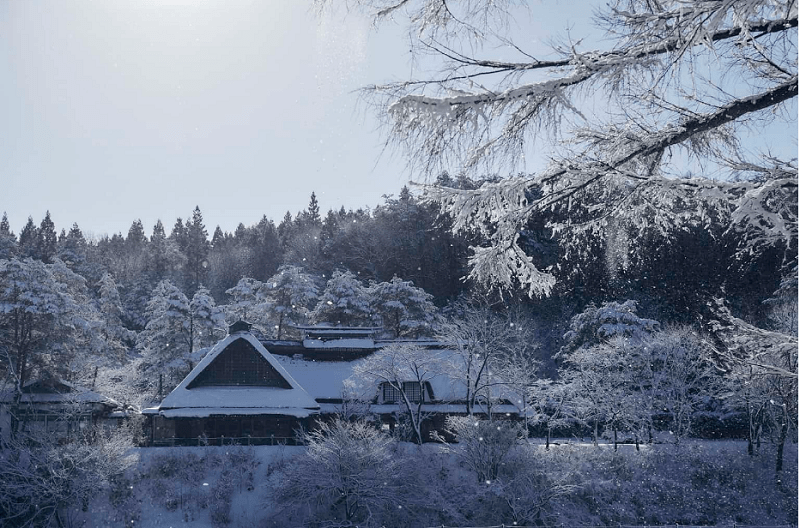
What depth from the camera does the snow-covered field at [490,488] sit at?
19.7 m

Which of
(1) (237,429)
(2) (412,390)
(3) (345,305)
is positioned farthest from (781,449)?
(3) (345,305)

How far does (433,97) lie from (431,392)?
2504 cm

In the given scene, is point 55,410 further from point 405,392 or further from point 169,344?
point 405,392

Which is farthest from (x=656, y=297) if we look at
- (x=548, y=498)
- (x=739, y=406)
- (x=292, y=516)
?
(x=292, y=516)

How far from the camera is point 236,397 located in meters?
25.6

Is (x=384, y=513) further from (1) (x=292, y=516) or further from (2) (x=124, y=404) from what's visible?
(2) (x=124, y=404)

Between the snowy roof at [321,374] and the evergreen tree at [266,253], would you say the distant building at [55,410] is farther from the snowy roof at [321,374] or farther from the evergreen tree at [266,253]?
the evergreen tree at [266,253]

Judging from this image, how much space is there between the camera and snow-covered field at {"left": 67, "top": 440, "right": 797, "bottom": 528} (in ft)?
64.5

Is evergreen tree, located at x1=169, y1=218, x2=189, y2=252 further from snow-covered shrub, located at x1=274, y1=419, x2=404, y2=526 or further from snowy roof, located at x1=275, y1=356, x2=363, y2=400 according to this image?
snow-covered shrub, located at x1=274, y1=419, x2=404, y2=526

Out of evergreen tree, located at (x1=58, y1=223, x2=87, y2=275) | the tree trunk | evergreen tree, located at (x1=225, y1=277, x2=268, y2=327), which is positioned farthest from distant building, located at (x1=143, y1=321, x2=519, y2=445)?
evergreen tree, located at (x1=58, y1=223, x2=87, y2=275)

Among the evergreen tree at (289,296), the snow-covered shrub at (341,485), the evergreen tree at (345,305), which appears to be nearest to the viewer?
the snow-covered shrub at (341,485)

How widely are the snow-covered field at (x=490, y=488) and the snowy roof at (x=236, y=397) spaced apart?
235 cm

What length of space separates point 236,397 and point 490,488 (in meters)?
12.0

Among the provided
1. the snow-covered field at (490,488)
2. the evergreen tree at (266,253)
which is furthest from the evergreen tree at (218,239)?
the snow-covered field at (490,488)
